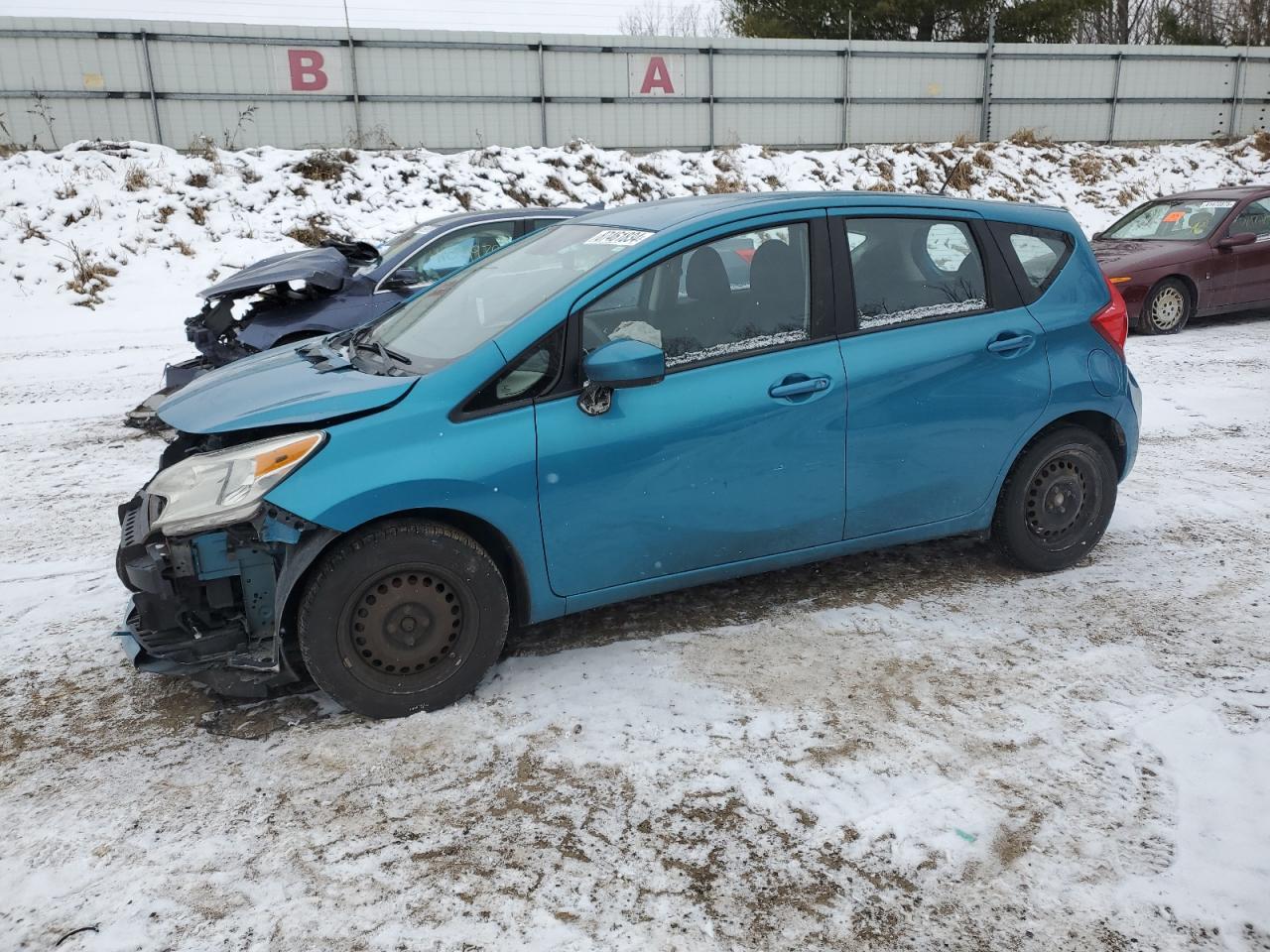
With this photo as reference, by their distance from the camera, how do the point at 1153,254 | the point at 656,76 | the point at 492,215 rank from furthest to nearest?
the point at 656,76 < the point at 1153,254 < the point at 492,215

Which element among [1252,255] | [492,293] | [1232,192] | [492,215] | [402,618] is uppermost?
[1232,192]

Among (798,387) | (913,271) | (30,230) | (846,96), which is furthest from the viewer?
(846,96)

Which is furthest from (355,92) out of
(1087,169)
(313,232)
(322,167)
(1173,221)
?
(1087,169)

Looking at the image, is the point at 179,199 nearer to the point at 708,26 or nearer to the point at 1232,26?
the point at 1232,26

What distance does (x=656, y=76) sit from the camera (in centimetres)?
1995

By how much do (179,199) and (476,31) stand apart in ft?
21.9

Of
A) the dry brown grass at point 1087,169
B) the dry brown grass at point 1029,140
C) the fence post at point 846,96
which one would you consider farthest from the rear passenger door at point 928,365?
the dry brown grass at point 1029,140

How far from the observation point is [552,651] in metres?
3.98

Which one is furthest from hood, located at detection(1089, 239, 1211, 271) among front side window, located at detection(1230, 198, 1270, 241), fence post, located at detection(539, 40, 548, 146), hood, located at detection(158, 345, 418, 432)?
fence post, located at detection(539, 40, 548, 146)

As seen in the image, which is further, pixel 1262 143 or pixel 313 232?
pixel 1262 143

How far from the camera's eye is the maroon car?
10.6 meters

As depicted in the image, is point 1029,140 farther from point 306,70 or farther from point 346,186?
point 306,70

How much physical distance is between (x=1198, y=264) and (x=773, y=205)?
8.66 metres

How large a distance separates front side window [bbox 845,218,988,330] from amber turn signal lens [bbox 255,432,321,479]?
220cm
